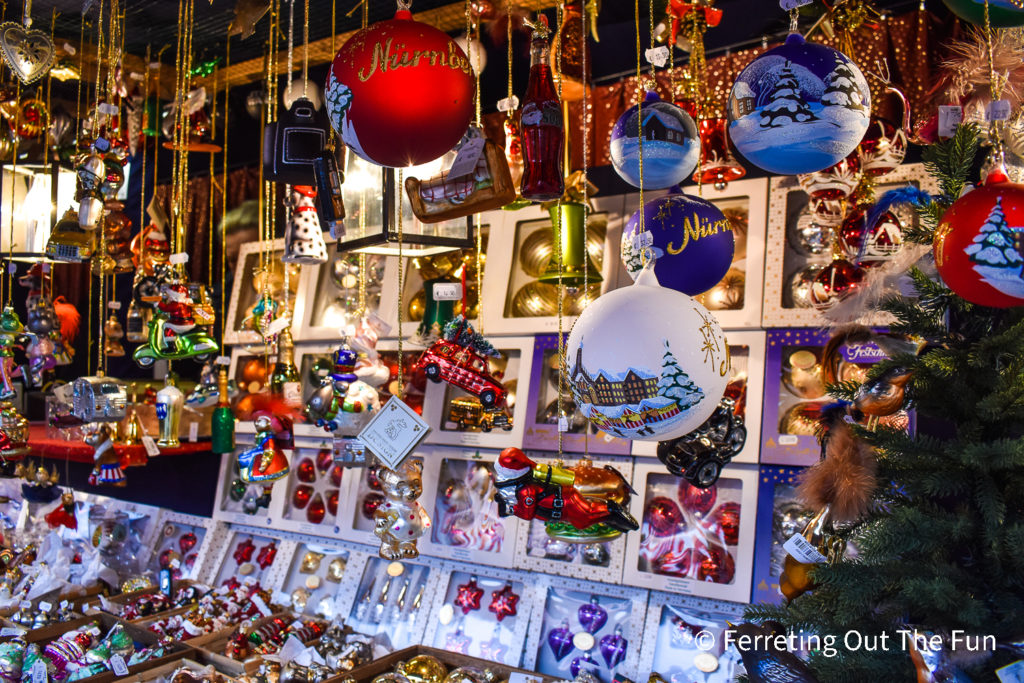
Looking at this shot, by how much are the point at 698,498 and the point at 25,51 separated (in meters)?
2.84

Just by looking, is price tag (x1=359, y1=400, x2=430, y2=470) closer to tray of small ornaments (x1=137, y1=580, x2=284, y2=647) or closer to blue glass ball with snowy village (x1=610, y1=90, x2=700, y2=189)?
blue glass ball with snowy village (x1=610, y1=90, x2=700, y2=189)

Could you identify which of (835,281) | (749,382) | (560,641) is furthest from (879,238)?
(560,641)

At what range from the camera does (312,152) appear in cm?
233

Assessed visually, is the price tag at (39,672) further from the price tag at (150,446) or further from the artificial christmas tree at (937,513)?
the artificial christmas tree at (937,513)

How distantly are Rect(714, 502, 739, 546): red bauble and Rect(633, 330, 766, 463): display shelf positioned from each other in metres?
0.19

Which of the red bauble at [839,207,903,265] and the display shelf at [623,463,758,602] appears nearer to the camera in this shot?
the red bauble at [839,207,903,265]

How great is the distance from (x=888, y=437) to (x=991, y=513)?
0.26m

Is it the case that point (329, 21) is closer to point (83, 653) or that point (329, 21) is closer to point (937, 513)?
point (83, 653)

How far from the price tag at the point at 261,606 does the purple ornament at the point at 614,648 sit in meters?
1.50

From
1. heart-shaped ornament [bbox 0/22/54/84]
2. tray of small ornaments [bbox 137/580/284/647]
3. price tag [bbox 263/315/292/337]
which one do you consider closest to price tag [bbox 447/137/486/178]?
price tag [bbox 263/315/292/337]

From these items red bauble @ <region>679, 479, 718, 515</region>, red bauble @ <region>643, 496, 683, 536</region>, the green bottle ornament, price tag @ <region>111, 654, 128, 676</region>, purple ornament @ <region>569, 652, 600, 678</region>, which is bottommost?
price tag @ <region>111, 654, 128, 676</region>

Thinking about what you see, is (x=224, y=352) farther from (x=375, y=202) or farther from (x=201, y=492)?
(x=375, y=202)

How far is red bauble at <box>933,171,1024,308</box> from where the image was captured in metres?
1.43

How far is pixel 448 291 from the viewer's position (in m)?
Answer: 2.75
